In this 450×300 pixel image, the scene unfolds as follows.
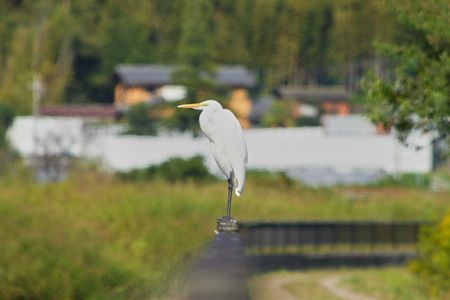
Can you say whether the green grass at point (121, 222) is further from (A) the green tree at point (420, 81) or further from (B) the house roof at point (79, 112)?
(B) the house roof at point (79, 112)

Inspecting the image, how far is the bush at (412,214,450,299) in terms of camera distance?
24.4 m

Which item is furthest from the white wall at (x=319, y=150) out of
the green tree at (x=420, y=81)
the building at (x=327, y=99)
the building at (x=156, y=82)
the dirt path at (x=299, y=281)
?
the building at (x=327, y=99)

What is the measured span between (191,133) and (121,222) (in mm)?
39294

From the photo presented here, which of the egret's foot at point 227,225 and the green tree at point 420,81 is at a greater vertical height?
the green tree at point 420,81

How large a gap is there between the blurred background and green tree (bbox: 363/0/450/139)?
33mm

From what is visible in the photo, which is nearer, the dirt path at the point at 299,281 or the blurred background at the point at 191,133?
the blurred background at the point at 191,133

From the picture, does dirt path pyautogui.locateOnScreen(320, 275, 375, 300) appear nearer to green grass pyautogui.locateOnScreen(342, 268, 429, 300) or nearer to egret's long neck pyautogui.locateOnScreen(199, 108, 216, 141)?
A: green grass pyautogui.locateOnScreen(342, 268, 429, 300)

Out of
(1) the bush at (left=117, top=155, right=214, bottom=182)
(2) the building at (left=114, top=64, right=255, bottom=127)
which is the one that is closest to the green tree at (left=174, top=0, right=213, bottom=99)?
(2) the building at (left=114, top=64, right=255, bottom=127)

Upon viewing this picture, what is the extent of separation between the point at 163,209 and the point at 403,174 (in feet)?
112

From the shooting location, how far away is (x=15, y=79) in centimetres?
11131

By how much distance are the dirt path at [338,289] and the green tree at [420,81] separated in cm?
995

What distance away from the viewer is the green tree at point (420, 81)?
15906 millimetres

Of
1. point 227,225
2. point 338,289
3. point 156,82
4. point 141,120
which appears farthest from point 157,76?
point 227,225

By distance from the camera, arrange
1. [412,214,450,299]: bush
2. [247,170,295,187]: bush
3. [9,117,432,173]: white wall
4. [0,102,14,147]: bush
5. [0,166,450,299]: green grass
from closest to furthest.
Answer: [0,166,450,299]: green grass
[412,214,450,299]: bush
[247,170,295,187]: bush
[9,117,432,173]: white wall
[0,102,14,147]: bush
